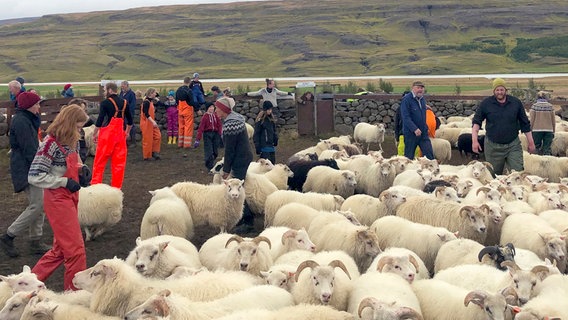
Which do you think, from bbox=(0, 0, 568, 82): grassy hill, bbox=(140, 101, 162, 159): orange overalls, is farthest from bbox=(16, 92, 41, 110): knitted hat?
bbox=(0, 0, 568, 82): grassy hill

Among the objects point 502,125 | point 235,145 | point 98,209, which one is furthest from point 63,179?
point 502,125

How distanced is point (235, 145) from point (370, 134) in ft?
32.5

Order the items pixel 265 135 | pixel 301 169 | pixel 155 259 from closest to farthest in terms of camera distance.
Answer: pixel 155 259
pixel 301 169
pixel 265 135

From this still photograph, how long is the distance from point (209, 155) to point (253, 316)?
8814 mm

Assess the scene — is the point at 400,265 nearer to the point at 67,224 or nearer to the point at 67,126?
the point at 67,224

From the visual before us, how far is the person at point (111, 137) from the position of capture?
32.6 feet

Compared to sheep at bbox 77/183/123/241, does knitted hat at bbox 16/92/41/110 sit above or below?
above

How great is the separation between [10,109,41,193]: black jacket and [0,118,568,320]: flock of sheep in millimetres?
1126

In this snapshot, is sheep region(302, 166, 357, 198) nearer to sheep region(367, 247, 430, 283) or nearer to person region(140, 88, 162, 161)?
sheep region(367, 247, 430, 283)

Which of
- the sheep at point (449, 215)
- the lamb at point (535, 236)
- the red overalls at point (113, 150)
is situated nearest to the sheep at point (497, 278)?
the lamb at point (535, 236)

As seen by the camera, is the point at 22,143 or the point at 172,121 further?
the point at 172,121

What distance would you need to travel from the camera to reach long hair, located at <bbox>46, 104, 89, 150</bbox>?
5.72 meters

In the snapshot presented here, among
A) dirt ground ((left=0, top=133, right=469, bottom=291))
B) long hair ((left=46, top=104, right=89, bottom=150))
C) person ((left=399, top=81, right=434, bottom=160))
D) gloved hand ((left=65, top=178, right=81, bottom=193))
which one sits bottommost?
dirt ground ((left=0, top=133, right=469, bottom=291))

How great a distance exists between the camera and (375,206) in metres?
8.63
